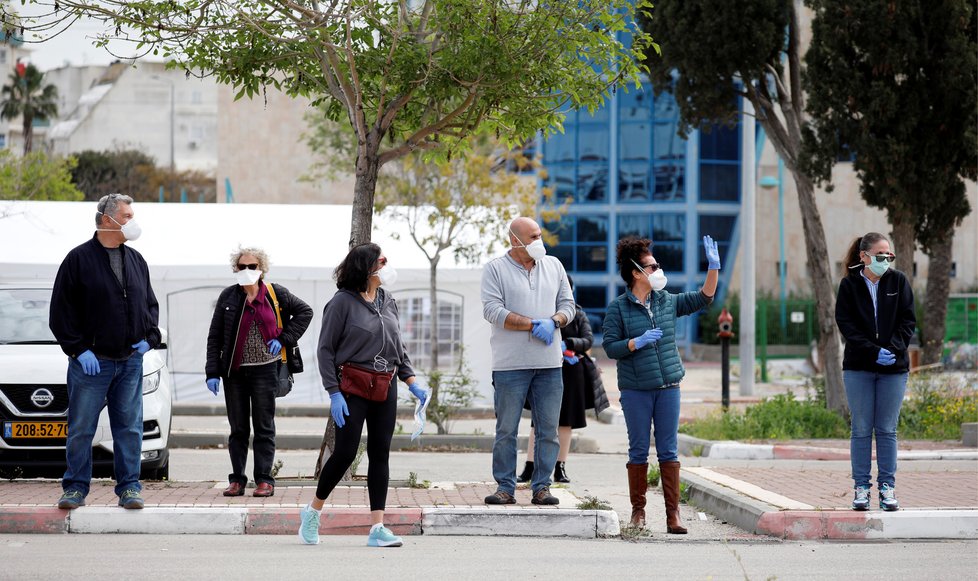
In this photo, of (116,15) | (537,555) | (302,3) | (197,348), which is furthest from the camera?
(197,348)

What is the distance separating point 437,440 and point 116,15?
7106 mm

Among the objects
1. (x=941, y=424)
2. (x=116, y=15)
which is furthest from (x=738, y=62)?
(x=116, y=15)

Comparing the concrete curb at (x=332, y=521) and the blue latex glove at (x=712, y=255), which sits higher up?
the blue latex glove at (x=712, y=255)

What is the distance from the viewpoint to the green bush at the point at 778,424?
14.3 meters

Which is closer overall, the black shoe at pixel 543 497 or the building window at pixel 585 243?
the black shoe at pixel 543 497

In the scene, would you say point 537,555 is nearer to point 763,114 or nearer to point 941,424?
point 941,424

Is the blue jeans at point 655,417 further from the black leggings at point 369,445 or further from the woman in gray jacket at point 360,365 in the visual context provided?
the black leggings at point 369,445

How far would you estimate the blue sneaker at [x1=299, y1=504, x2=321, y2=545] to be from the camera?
283 inches

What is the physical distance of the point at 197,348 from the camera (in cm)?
2030

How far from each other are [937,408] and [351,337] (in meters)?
Result: 9.63

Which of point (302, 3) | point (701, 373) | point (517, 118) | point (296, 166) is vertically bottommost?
point (701, 373)

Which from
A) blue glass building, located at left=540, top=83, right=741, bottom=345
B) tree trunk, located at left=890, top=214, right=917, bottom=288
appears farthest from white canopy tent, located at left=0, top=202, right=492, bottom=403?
blue glass building, located at left=540, top=83, right=741, bottom=345

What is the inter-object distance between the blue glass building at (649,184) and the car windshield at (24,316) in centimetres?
2871

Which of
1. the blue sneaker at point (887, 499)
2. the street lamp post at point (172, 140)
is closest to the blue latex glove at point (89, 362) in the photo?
the blue sneaker at point (887, 499)
